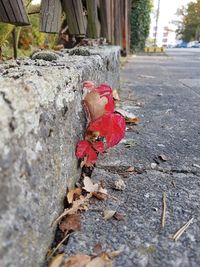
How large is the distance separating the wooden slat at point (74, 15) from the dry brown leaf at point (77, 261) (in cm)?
123

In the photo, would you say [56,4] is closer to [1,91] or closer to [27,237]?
[1,91]

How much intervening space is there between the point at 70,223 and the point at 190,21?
58016 mm

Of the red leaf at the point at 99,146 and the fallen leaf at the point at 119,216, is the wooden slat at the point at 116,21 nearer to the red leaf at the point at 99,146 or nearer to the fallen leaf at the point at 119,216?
the red leaf at the point at 99,146

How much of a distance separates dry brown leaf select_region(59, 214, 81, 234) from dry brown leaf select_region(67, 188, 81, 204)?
0.05 metres

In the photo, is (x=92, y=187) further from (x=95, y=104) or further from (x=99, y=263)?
(x=99, y=263)

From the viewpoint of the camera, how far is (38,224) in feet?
2.40

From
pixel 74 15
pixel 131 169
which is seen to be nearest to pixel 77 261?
pixel 131 169

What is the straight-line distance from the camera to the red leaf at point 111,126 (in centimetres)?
116

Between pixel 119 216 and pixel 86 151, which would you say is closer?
pixel 119 216

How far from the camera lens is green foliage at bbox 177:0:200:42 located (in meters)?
52.1

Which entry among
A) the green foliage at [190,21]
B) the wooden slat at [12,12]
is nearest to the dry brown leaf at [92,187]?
the wooden slat at [12,12]

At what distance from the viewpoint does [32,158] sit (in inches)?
27.4

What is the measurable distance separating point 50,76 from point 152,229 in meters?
0.47

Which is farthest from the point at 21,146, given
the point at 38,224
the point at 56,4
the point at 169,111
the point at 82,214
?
the point at 169,111
